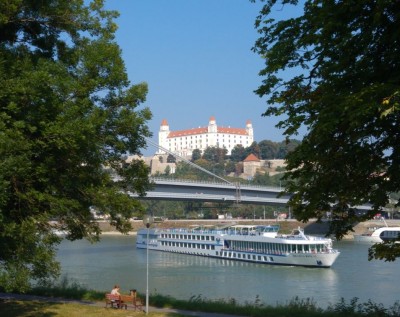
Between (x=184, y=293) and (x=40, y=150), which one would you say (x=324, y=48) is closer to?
(x=40, y=150)

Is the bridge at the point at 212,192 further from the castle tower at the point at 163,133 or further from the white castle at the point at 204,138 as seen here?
the castle tower at the point at 163,133

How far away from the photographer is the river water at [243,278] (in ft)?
76.2

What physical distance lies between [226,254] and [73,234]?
34075 millimetres

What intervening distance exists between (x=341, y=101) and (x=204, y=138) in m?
158

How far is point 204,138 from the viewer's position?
165m

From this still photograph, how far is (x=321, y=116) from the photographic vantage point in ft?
21.1

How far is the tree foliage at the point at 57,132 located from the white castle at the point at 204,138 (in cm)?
14830

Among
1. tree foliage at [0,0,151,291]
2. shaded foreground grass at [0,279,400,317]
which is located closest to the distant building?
shaded foreground grass at [0,279,400,317]

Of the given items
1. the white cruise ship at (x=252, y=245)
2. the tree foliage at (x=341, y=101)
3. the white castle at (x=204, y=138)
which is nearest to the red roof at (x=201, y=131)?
the white castle at (x=204, y=138)

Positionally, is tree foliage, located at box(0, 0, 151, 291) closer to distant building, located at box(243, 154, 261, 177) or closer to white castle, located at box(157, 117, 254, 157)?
distant building, located at box(243, 154, 261, 177)

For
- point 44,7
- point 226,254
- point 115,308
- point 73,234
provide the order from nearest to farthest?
point 44,7, point 73,234, point 115,308, point 226,254

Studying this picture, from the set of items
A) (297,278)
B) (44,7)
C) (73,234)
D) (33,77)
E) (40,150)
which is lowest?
(297,278)

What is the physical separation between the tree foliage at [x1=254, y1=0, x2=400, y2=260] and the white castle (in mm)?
150656

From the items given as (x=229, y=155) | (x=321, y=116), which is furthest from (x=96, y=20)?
Result: (x=229, y=155)
